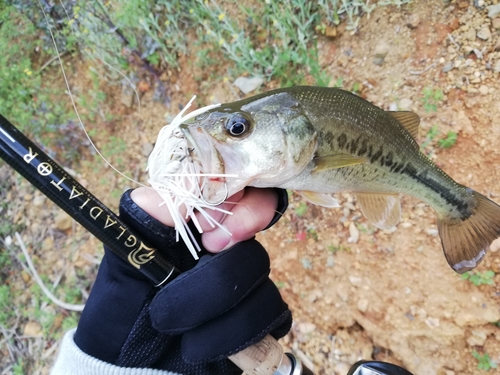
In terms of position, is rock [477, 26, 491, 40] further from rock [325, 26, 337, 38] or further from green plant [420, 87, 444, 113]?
rock [325, 26, 337, 38]

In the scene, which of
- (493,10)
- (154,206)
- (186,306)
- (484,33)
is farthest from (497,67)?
(186,306)

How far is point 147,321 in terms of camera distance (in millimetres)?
1771

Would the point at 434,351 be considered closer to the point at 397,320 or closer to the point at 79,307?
the point at 397,320

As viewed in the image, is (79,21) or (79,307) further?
(79,21)

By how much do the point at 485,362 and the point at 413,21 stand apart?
2422 mm

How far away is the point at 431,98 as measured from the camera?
2947 mm

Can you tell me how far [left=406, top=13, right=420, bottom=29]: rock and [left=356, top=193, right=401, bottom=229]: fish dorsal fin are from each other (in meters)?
1.68

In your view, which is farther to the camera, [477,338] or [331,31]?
[331,31]

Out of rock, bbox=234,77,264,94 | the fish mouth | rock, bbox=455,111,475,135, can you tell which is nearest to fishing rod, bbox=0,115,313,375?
the fish mouth

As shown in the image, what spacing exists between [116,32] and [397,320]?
3.72 metres

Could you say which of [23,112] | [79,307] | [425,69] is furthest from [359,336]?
[23,112]

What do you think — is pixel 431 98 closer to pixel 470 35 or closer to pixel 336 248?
pixel 470 35

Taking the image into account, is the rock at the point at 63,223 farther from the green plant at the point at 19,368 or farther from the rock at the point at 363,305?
the rock at the point at 363,305

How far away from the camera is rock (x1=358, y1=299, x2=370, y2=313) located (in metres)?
2.82
